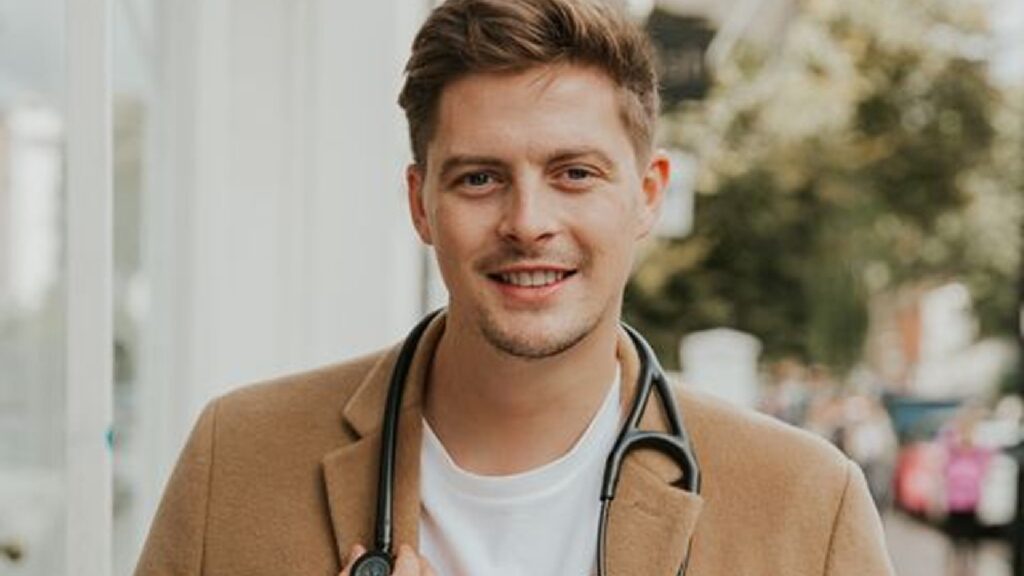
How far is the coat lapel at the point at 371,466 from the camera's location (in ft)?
6.30

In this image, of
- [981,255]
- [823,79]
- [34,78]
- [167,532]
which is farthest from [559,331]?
[981,255]

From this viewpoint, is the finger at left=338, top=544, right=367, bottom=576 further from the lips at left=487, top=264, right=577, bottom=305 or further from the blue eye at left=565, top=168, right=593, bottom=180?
the blue eye at left=565, top=168, right=593, bottom=180

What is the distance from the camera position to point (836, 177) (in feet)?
60.4

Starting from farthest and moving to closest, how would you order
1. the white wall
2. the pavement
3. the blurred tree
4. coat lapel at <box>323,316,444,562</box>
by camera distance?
the blurred tree → the pavement → the white wall → coat lapel at <box>323,316,444,562</box>

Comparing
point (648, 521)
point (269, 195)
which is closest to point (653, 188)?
point (648, 521)

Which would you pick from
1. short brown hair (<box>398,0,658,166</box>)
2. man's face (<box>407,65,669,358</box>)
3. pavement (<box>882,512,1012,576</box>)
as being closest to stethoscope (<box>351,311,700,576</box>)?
man's face (<box>407,65,669,358</box>)

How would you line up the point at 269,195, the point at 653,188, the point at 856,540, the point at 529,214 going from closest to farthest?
the point at 529,214
the point at 856,540
the point at 653,188
the point at 269,195

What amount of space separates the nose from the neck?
18 cm

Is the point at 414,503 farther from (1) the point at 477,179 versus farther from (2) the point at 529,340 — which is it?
(1) the point at 477,179

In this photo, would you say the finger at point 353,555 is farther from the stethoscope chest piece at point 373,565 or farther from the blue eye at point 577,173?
the blue eye at point 577,173

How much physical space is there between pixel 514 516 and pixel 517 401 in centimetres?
14

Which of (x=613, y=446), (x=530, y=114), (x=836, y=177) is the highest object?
(x=530, y=114)

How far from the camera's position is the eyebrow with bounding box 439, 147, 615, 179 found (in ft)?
6.06

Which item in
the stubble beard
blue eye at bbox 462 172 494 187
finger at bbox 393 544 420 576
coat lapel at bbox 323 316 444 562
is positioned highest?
blue eye at bbox 462 172 494 187
